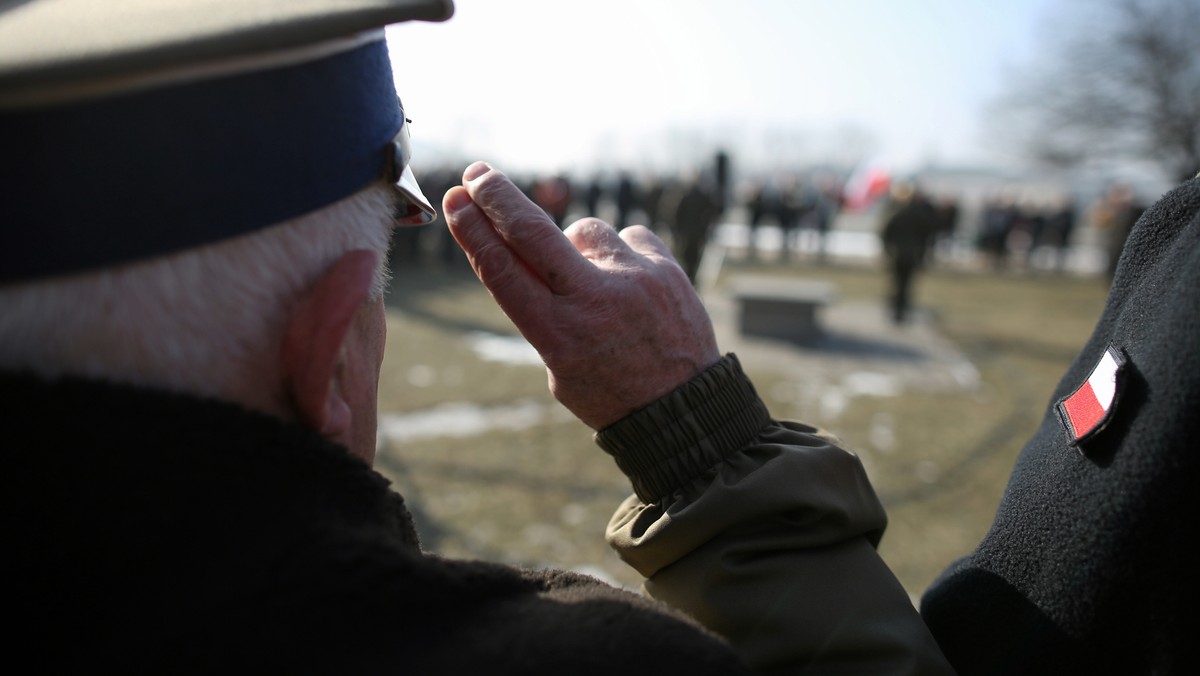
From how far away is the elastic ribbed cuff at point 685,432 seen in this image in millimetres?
1266

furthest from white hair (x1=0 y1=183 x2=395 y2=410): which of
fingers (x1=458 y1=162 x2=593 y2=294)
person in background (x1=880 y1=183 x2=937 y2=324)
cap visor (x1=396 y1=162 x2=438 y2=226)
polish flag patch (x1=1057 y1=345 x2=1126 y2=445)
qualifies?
person in background (x1=880 y1=183 x2=937 y2=324)

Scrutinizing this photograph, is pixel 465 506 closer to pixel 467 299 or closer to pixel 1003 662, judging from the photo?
pixel 1003 662

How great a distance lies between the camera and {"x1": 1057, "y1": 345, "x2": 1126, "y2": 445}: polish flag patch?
102cm

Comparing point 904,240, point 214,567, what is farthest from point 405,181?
point 904,240

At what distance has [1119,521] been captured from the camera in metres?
0.95

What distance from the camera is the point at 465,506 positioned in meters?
4.93

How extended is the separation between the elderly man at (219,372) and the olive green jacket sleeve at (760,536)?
0.82ft

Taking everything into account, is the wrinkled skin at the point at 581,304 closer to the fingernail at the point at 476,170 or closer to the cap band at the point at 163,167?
the fingernail at the point at 476,170

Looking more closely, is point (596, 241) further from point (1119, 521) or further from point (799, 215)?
point (799, 215)

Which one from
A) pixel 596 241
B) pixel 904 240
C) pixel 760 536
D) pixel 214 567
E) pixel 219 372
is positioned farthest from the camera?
pixel 904 240

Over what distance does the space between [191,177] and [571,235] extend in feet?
2.38

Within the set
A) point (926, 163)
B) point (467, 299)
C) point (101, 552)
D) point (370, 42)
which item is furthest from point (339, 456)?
point (926, 163)

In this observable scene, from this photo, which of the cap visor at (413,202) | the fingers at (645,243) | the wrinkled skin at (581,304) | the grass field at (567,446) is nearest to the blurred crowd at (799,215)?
the grass field at (567,446)

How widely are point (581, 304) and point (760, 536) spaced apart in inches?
15.7
